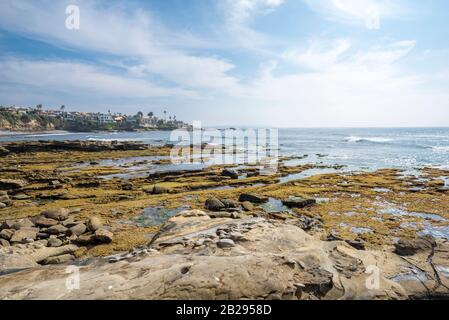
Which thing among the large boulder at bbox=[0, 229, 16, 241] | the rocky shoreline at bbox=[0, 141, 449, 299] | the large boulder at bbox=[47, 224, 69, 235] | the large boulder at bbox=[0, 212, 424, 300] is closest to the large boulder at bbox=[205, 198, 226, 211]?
the rocky shoreline at bbox=[0, 141, 449, 299]

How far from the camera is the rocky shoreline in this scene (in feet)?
21.0

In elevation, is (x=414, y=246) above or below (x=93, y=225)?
above

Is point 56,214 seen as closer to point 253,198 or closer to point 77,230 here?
point 77,230

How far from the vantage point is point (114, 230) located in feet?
46.9

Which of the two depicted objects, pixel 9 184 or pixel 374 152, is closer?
pixel 9 184

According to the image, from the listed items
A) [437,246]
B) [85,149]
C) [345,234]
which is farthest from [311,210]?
[85,149]

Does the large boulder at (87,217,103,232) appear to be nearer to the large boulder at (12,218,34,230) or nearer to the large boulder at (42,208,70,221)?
the large boulder at (42,208,70,221)

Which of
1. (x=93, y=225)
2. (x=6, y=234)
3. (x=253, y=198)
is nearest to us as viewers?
(x=6, y=234)

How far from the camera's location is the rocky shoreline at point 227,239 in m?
6.41

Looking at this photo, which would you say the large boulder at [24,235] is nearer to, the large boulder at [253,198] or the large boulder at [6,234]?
the large boulder at [6,234]

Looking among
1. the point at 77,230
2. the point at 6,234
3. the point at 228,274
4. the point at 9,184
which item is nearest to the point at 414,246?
the point at 228,274

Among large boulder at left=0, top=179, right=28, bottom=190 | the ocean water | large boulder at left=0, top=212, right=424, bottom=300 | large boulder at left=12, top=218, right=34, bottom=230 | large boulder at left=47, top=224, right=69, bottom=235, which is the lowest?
large boulder at left=47, top=224, right=69, bottom=235

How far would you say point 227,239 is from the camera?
360 inches

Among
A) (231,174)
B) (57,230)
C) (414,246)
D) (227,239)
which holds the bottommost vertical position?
(57,230)
